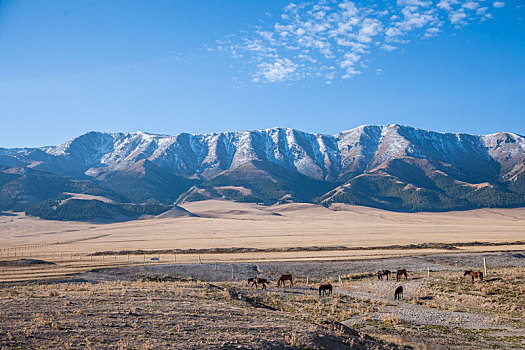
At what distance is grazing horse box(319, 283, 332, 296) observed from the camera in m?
30.7

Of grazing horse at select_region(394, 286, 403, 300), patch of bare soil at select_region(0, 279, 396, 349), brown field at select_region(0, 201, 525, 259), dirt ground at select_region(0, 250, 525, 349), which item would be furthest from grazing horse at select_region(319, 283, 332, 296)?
brown field at select_region(0, 201, 525, 259)

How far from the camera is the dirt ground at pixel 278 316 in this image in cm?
1584

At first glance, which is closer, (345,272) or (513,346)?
(513,346)

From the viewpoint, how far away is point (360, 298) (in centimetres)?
3081

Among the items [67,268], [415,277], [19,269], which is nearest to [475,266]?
[415,277]

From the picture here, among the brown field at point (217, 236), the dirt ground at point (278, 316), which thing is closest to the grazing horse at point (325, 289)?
the dirt ground at point (278, 316)

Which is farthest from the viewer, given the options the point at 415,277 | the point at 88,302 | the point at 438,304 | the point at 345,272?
the point at 345,272

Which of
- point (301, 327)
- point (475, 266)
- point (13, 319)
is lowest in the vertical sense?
point (475, 266)

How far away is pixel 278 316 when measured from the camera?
21.9 meters

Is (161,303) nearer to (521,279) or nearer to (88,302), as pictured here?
(88,302)

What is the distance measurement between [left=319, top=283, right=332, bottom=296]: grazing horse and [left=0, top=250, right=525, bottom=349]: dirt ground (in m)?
0.70

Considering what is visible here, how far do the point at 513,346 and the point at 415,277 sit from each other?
20180mm

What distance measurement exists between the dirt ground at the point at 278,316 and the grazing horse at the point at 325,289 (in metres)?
0.70

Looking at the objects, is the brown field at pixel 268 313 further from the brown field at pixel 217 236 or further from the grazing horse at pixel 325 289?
the brown field at pixel 217 236
